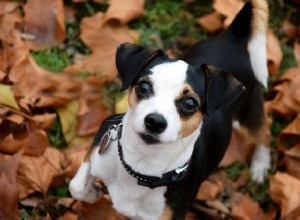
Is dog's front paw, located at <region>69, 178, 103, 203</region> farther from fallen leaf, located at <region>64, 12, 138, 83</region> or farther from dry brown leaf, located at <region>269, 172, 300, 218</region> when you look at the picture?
dry brown leaf, located at <region>269, 172, 300, 218</region>

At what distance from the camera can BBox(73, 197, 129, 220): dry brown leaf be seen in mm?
3318

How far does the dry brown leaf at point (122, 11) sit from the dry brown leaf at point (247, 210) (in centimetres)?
166

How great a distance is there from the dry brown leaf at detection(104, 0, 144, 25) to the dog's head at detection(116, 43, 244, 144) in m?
1.63

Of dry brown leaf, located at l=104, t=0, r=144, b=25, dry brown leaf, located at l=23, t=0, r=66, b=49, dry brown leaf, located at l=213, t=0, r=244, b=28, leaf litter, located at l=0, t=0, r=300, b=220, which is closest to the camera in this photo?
leaf litter, located at l=0, t=0, r=300, b=220

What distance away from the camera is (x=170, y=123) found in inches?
99.0

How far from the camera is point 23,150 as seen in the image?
338 centimetres

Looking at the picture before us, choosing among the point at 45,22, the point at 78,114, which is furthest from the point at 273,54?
the point at 45,22

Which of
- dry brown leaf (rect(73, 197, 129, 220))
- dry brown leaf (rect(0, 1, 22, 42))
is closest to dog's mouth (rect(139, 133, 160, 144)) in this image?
dry brown leaf (rect(73, 197, 129, 220))

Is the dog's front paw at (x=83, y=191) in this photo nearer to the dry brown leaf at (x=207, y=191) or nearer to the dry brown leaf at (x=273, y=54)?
the dry brown leaf at (x=207, y=191)

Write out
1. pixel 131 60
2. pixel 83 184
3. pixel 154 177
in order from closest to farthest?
pixel 131 60 → pixel 154 177 → pixel 83 184

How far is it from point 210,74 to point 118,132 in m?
0.59

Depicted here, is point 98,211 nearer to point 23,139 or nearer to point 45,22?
point 23,139

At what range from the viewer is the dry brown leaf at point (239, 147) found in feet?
13.8

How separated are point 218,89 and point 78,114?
138 cm
